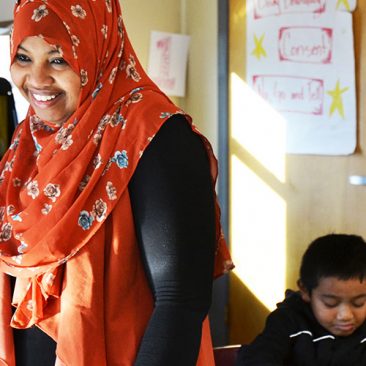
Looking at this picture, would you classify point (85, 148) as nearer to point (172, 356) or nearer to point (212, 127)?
point (172, 356)

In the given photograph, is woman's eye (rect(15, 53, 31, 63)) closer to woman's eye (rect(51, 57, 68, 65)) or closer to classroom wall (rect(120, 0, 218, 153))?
woman's eye (rect(51, 57, 68, 65))

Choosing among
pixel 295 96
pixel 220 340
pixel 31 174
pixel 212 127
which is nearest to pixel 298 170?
pixel 295 96

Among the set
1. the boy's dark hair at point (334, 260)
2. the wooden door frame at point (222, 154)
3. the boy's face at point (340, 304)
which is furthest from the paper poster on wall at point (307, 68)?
the boy's face at point (340, 304)

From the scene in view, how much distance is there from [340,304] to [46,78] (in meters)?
1.05

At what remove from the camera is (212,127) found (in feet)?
9.66

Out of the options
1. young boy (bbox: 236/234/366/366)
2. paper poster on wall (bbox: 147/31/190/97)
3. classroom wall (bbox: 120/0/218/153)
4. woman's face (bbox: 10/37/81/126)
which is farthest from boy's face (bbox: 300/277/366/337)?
paper poster on wall (bbox: 147/31/190/97)

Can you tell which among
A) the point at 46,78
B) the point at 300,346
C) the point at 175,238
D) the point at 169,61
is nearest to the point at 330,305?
the point at 300,346

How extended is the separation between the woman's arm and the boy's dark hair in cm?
87

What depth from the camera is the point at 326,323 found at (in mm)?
1841

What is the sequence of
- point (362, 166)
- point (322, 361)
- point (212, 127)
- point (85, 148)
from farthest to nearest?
1. point (212, 127)
2. point (362, 166)
3. point (322, 361)
4. point (85, 148)

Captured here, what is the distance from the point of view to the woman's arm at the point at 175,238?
3.41 ft

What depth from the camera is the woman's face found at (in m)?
→ 1.16

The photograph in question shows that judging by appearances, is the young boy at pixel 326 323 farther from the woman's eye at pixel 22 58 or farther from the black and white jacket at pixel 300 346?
the woman's eye at pixel 22 58

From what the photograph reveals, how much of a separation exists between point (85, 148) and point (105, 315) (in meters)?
0.27
